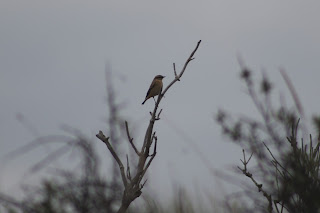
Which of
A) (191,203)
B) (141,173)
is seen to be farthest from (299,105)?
(191,203)

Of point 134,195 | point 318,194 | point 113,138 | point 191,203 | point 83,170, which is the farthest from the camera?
point 191,203

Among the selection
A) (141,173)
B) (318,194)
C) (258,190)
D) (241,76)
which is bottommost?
(318,194)

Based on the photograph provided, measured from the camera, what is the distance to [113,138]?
2.98 metres

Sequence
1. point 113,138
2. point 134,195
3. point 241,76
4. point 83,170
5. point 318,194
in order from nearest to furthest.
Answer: point 318,194 < point 134,195 < point 83,170 < point 113,138 < point 241,76

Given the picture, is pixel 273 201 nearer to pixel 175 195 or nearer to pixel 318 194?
pixel 318 194

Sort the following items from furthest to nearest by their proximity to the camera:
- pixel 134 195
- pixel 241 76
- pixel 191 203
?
pixel 241 76 → pixel 191 203 → pixel 134 195

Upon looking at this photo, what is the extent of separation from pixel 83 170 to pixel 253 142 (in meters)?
1.25

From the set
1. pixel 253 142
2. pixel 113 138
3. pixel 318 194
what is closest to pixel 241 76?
pixel 253 142

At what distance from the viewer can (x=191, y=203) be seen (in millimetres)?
3621

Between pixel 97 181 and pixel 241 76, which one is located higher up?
pixel 241 76

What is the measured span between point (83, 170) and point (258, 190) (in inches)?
31.2

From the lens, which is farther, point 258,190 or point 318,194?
point 258,190

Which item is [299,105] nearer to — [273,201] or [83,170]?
[273,201]

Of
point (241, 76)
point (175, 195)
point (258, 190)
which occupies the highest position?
point (241, 76)
